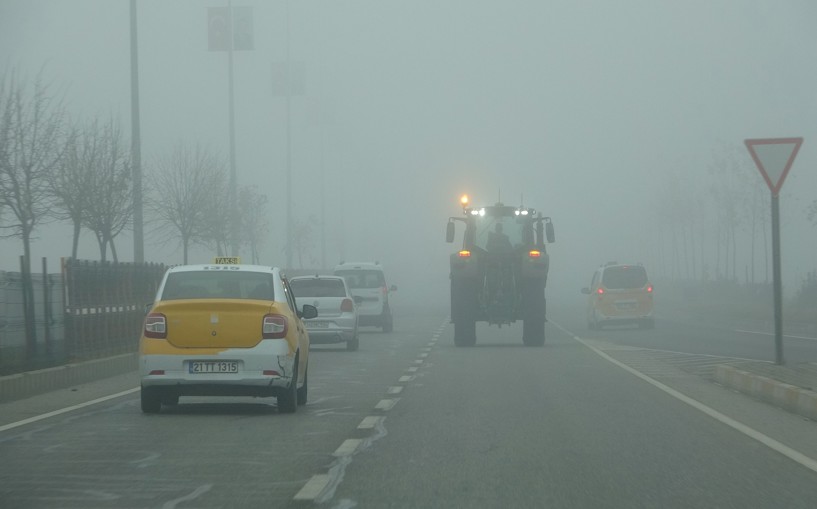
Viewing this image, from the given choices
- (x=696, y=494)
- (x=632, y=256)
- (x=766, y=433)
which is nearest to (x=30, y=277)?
(x=766, y=433)

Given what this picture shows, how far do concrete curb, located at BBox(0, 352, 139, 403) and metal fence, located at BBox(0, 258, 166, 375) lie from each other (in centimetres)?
59

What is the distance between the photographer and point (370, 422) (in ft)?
44.5

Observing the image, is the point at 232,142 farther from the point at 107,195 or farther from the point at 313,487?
the point at 313,487

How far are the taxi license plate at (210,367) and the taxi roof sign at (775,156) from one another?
815 centimetres

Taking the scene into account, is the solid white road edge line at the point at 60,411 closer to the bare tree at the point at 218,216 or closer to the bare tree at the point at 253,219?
the bare tree at the point at 218,216

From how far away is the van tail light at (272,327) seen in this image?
14102mm

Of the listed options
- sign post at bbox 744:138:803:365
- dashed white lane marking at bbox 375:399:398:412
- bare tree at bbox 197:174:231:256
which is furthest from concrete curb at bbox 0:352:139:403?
bare tree at bbox 197:174:231:256

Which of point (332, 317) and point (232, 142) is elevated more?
point (232, 142)

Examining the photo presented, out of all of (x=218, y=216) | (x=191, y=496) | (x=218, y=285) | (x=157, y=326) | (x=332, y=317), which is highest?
(x=218, y=216)

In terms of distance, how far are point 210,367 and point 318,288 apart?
15.7 m

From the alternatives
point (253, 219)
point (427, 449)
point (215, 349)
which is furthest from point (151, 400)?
point (253, 219)

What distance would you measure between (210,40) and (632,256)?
10480cm

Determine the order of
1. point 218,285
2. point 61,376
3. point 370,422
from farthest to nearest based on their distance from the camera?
point 61,376, point 218,285, point 370,422

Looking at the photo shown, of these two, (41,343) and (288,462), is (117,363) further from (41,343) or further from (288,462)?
(288,462)
